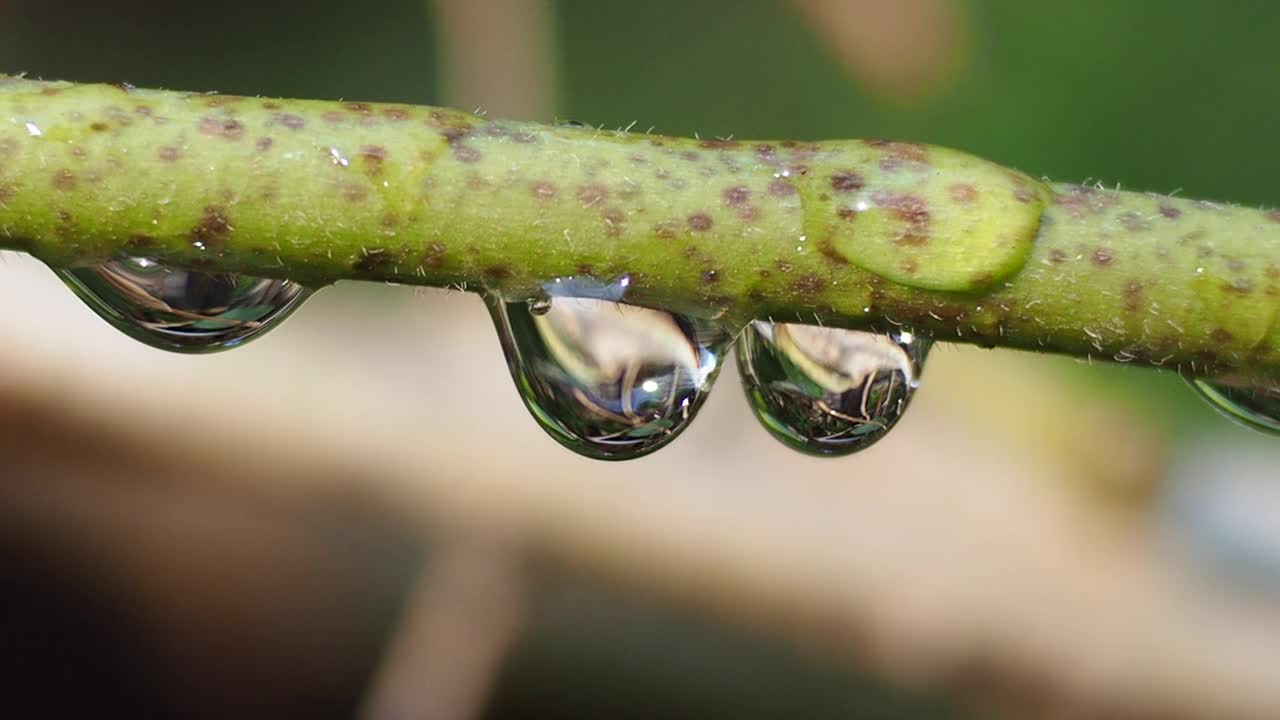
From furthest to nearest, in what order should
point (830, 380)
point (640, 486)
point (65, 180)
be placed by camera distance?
point (640, 486) → point (830, 380) → point (65, 180)

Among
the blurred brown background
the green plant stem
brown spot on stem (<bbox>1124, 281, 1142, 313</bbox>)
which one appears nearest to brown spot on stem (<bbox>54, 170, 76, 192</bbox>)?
the green plant stem

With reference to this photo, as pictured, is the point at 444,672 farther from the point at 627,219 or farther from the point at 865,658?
the point at 627,219

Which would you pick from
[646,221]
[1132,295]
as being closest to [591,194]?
[646,221]

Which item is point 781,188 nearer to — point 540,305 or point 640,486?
point 540,305

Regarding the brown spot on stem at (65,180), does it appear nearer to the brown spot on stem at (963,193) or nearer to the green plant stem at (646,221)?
the green plant stem at (646,221)

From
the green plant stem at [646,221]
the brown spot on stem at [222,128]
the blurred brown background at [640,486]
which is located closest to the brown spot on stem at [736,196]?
the green plant stem at [646,221]

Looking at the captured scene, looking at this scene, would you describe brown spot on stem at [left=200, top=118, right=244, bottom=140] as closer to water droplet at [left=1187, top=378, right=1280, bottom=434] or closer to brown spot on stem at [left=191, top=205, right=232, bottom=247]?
brown spot on stem at [left=191, top=205, right=232, bottom=247]
